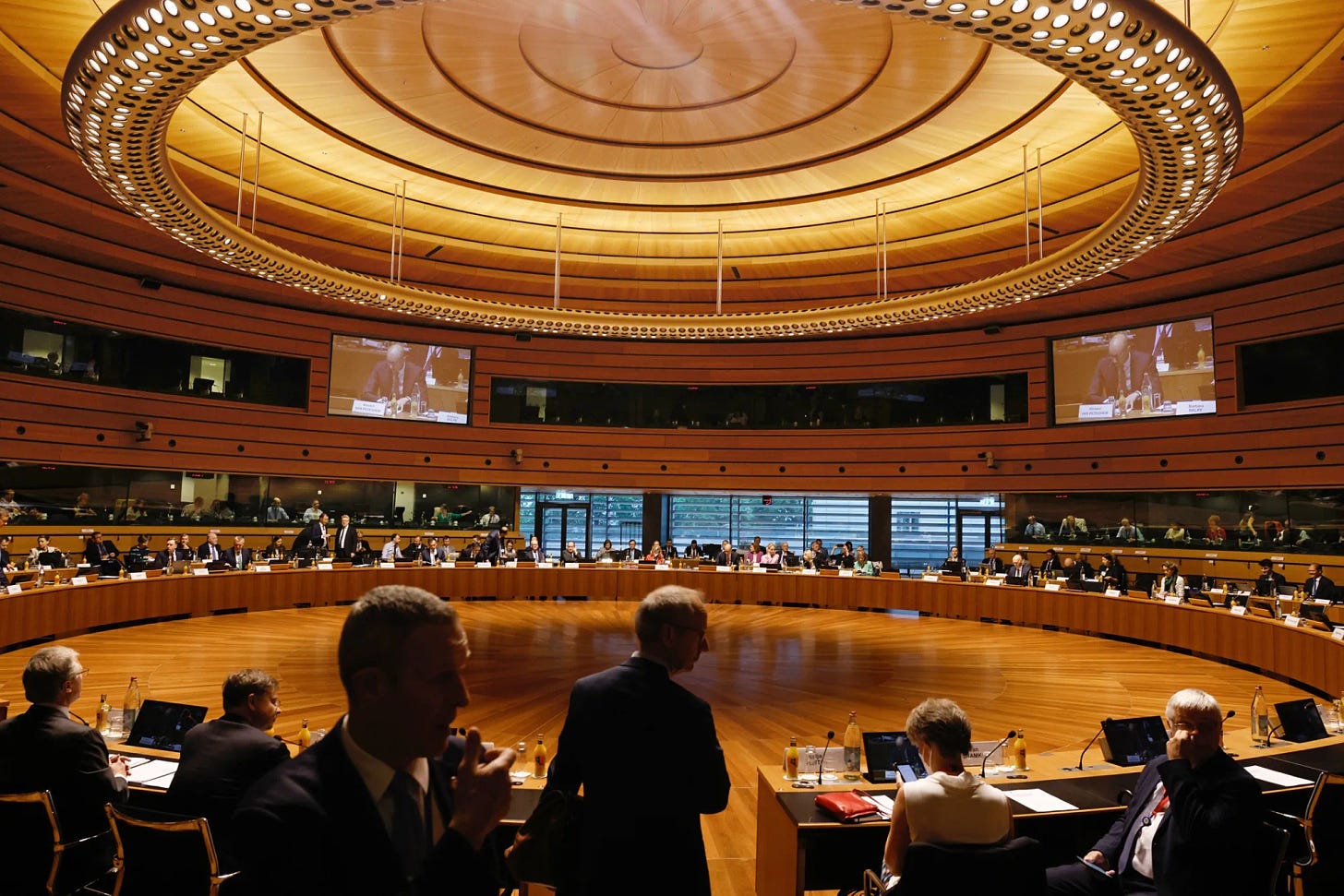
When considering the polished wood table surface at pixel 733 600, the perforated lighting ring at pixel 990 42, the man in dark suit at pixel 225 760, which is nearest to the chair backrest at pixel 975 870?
the man in dark suit at pixel 225 760

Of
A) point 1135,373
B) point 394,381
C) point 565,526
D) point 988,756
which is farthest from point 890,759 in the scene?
point 565,526

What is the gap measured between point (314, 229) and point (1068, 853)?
11.7 m

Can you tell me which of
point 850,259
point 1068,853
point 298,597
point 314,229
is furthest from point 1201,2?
point 298,597

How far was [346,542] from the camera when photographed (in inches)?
537

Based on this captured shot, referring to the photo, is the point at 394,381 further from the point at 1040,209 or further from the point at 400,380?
the point at 1040,209

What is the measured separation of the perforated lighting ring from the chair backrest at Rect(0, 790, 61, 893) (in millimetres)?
3651

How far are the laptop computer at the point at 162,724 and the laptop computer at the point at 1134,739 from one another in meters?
4.24

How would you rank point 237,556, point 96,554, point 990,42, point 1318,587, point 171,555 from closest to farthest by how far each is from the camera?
point 990,42 < point 1318,587 < point 96,554 < point 171,555 < point 237,556

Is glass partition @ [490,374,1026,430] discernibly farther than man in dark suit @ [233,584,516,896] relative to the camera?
Yes

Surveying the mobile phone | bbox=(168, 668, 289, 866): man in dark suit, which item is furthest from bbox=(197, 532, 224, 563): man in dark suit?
the mobile phone

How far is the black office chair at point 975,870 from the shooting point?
2201 millimetres

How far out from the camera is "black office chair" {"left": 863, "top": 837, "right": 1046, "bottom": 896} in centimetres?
220

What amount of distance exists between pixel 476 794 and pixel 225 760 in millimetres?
1873

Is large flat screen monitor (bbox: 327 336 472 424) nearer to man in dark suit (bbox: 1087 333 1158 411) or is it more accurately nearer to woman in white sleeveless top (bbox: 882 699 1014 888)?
man in dark suit (bbox: 1087 333 1158 411)
